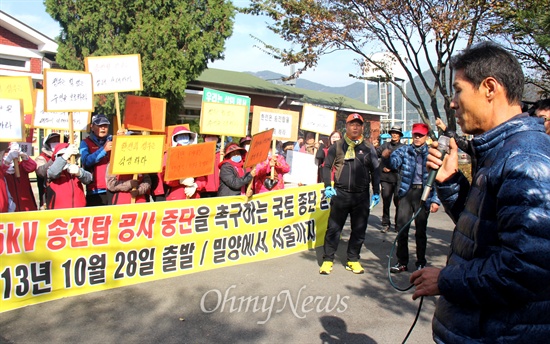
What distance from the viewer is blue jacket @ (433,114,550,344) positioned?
1.41 metres

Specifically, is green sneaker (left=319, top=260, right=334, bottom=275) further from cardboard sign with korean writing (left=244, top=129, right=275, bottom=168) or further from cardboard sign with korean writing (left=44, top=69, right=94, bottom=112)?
cardboard sign with korean writing (left=44, top=69, right=94, bottom=112)

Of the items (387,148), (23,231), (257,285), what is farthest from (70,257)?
(387,148)

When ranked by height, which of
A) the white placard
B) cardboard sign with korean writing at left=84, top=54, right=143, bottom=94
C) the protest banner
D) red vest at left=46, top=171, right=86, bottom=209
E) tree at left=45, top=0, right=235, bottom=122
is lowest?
the protest banner

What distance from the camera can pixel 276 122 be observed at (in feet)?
22.5

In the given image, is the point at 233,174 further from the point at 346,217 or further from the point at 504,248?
the point at 504,248

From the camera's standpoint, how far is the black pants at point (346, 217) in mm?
5824

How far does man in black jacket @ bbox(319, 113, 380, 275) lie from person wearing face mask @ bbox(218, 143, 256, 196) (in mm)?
1093

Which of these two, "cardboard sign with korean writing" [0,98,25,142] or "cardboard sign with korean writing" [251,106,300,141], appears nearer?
"cardboard sign with korean writing" [0,98,25,142]

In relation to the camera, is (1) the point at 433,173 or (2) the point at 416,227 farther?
(2) the point at 416,227

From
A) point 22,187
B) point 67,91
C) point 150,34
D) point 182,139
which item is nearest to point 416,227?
point 182,139

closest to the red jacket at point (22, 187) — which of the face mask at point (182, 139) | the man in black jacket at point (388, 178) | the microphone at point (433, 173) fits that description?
the face mask at point (182, 139)

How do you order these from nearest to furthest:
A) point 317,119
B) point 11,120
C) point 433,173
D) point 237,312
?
point 433,173
point 237,312
point 11,120
point 317,119

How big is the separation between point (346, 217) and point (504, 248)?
14.5ft

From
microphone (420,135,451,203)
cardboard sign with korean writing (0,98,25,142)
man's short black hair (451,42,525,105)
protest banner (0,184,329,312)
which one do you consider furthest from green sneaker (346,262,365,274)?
man's short black hair (451,42,525,105)
